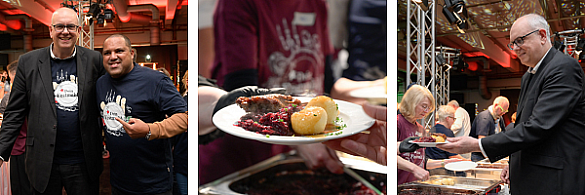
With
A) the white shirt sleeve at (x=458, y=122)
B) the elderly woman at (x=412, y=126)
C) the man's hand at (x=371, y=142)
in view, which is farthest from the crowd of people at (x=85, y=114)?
the white shirt sleeve at (x=458, y=122)

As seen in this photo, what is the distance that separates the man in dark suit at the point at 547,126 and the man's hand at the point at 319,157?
85 centimetres

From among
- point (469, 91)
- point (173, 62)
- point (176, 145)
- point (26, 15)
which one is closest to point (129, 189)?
point (176, 145)

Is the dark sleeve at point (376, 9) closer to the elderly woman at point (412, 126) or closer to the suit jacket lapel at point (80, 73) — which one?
the elderly woman at point (412, 126)

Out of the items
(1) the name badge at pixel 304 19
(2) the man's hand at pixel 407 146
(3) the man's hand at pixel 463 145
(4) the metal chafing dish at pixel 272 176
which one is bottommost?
(4) the metal chafing dish at pixel 272 176

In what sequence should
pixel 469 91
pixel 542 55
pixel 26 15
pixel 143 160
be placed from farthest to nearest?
pixel 469 91 < pixel 26 15 < pixel 143 160 < pixel 542 55

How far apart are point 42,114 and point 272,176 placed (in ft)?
4.97

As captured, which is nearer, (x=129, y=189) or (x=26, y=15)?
(x=129, y=189)

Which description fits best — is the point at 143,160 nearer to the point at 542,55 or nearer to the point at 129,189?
the point at 129,189

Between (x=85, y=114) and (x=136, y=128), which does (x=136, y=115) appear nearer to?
(x=136, y=128)

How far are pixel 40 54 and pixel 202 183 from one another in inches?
53.4

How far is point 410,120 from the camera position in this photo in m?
2.39

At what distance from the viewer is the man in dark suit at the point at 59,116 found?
2236 millimetres

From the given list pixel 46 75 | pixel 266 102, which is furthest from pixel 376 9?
pixel 46 75

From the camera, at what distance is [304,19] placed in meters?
2.35
